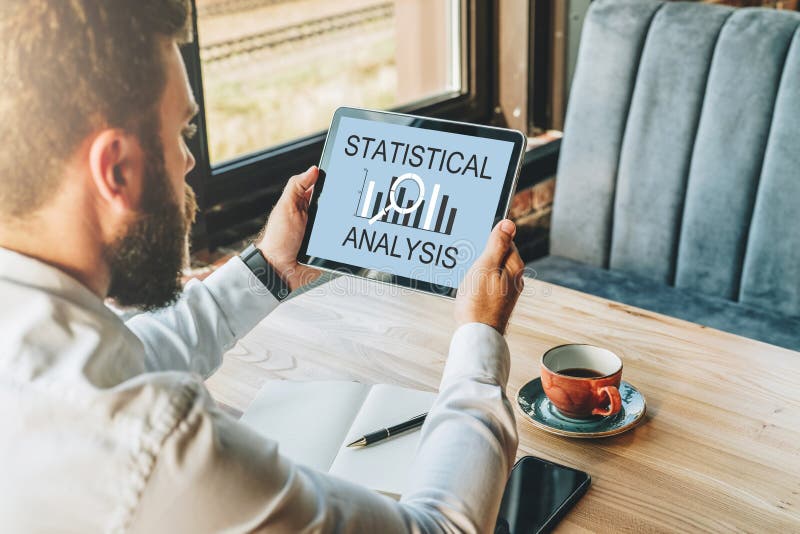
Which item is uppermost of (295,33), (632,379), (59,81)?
(59,81)

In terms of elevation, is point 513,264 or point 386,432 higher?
point 513,264

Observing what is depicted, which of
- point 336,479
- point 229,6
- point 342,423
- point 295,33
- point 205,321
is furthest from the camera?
point 295,33

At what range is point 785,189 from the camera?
1613 millimetres

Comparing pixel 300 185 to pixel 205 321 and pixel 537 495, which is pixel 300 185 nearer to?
pixel 205 321

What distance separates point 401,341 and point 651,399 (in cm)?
34

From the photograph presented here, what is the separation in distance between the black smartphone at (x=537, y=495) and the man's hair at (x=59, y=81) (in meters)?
0.50

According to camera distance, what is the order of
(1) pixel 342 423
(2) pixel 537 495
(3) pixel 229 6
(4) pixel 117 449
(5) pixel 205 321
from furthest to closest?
(3) pixel 229 6
(5) pixel 205 321
(1) pixel 342 423
(2) pixel 537 495
(4) pixel 117 449

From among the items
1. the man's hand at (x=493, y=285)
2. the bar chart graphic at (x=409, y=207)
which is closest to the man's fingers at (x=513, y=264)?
the man's hand at (x=493, y=285)

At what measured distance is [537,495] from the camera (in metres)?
0.87

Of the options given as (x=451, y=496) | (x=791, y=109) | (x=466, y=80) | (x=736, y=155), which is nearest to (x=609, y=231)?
(x=736, y=155)

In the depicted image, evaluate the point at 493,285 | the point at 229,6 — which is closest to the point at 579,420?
the point at 493,285

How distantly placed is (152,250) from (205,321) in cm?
35

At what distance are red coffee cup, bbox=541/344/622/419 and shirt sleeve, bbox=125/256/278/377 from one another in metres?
0.37

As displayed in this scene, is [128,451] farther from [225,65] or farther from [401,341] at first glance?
[225,65]
